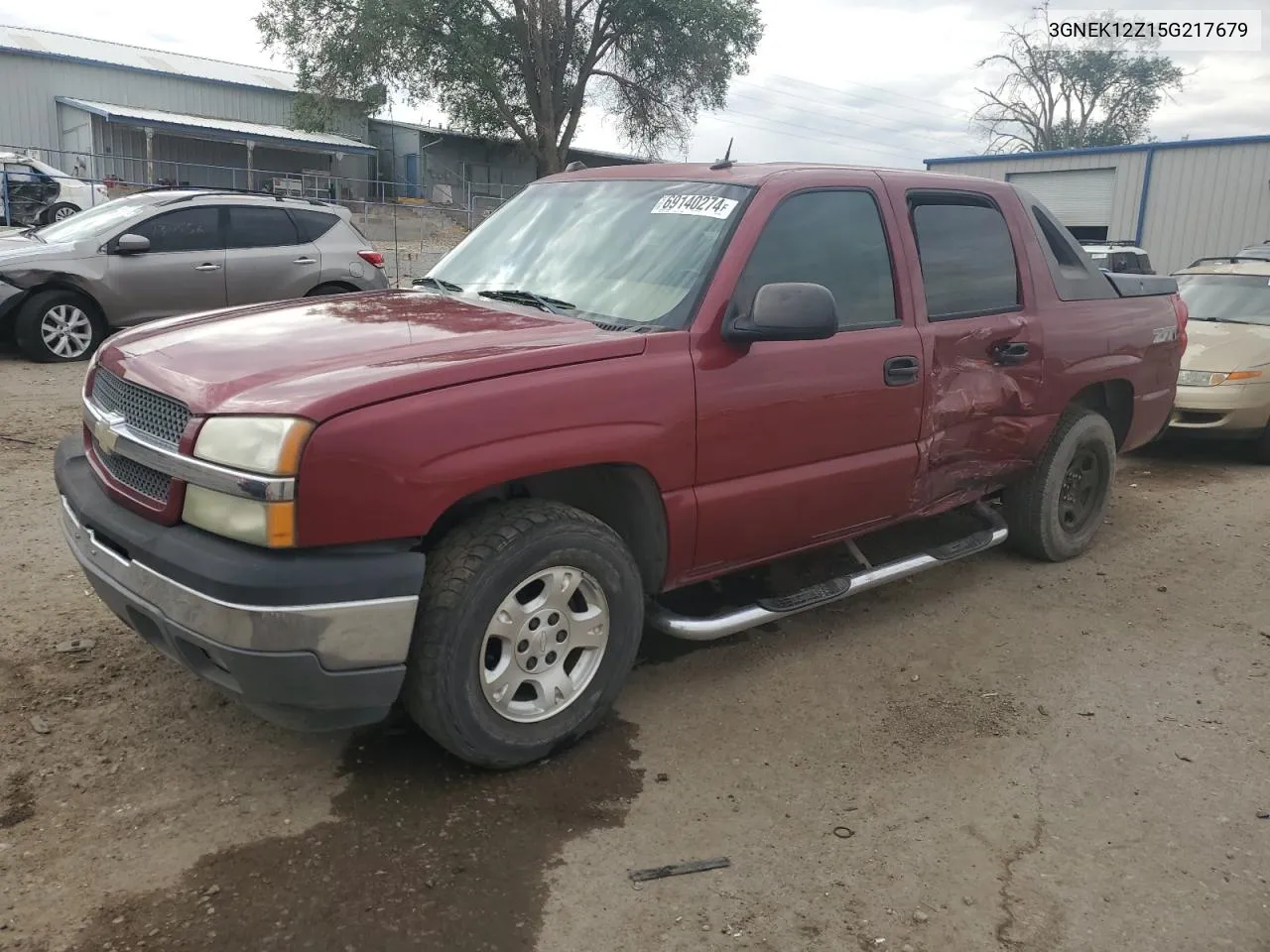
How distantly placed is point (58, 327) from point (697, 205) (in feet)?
25.7

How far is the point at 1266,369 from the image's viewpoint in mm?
7824

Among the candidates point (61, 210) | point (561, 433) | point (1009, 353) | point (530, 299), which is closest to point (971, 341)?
point (1009, 353)

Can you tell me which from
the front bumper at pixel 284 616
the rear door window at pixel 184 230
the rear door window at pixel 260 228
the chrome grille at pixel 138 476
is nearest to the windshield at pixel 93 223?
the rear door window at pixel 184 230

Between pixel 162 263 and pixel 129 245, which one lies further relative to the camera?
pixel 162 263

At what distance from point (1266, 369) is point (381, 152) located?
4113 cm

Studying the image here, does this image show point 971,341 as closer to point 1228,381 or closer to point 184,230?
point 1228,381

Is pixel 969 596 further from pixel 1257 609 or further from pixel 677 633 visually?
pixel 677 633

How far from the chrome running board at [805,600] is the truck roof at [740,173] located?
60.2 inches

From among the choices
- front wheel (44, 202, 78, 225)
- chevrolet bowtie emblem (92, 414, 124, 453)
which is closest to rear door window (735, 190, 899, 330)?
chevrolet bowtie emblem (92, 414, 124, 453)

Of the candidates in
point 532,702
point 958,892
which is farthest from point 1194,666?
point 532,702

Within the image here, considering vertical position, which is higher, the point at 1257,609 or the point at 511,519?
the point at 511,519

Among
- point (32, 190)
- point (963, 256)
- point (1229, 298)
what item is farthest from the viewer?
point (32, 190)

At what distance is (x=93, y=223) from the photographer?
384 inches

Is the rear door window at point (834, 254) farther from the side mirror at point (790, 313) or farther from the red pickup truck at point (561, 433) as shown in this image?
the side mirror at point (790, 313)
